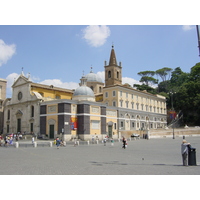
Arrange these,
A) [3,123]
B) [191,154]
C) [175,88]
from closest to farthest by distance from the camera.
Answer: [191,154], [3,123], [175,88]

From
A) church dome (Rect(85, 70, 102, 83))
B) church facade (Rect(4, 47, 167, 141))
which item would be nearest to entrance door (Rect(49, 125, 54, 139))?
church facade (Rect(4, 47, 167, 141))

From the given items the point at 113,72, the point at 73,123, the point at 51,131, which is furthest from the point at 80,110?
the point at 113,72

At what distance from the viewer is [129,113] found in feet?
191

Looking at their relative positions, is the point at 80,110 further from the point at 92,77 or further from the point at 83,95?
the point at 92,77

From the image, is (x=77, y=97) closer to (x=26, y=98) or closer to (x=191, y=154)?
(x=26, y=98)

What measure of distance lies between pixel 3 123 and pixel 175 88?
179 feet

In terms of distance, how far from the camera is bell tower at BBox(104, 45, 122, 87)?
217 feet

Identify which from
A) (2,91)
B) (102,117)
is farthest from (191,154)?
(2,91)

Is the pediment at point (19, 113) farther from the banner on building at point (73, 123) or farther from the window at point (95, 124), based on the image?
the window at point (95, 124)

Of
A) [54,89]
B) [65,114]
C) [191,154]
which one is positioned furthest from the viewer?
[54,89]

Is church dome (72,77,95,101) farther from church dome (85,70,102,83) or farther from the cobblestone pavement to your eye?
the cobblestone pavement

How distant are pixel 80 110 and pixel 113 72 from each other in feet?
79.7

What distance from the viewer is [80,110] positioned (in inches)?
1768

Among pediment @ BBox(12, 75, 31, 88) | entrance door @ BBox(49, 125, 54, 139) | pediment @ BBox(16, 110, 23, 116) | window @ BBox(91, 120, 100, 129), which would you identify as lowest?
entrance door @ BBox(49, 125, 54, 139)
